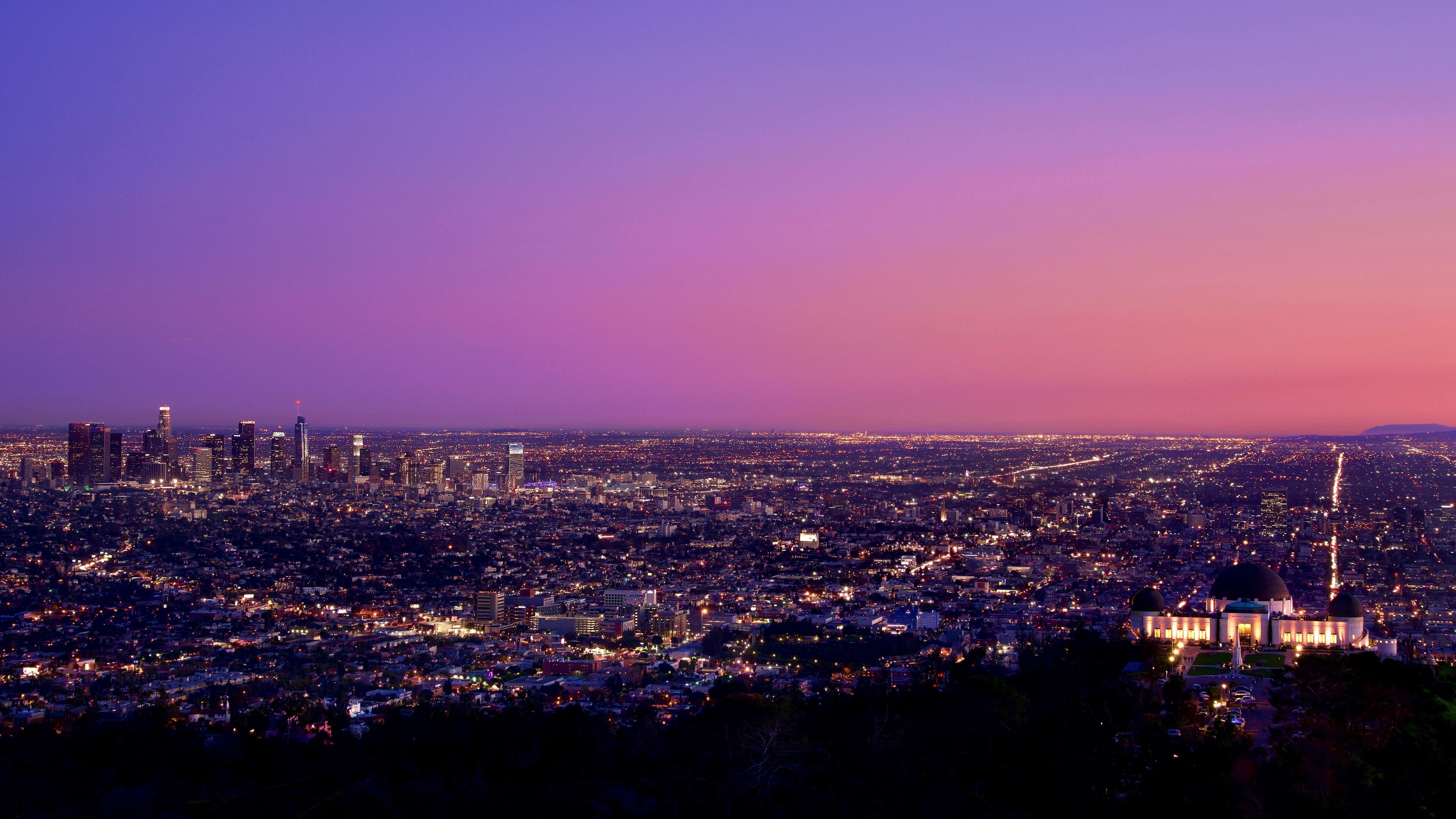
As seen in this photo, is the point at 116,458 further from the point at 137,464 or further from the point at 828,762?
the point at 828,762

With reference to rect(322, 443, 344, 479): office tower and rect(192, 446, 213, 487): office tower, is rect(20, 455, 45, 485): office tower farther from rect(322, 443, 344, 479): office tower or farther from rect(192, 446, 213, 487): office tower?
rect(322, 443, 344, 479): office tower

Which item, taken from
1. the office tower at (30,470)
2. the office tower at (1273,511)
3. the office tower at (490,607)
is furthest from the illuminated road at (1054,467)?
the office tower at (30,470)

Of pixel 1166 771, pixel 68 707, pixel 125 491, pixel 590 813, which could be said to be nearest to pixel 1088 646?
pixel 1166 771

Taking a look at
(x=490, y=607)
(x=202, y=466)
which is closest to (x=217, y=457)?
(x=202, y=466)

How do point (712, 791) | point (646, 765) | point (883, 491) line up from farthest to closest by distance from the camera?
point (883, 491)
point (646, 765)
point (712, 791)

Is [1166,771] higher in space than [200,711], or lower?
higher

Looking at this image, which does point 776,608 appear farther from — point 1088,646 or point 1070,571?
point 1088,646

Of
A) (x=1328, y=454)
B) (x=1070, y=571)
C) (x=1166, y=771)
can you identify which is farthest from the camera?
(x=1328, y=454)

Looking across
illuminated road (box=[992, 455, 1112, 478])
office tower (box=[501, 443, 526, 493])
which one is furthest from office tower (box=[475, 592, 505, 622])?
illuminated road (box=[992, 455, 1112, 478])
